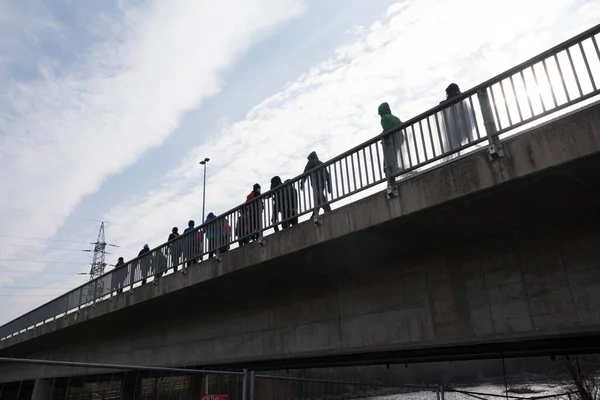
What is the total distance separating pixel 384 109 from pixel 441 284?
3166mm

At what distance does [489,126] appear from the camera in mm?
5449

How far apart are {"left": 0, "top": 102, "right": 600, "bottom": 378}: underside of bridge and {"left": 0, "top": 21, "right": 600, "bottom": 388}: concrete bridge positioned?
2cm

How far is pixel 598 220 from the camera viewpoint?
561 cm

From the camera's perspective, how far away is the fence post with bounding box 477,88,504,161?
204 inches

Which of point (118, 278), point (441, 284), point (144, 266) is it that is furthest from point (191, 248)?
point (441, 284)

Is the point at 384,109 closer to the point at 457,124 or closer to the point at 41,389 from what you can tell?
the point at 457,124

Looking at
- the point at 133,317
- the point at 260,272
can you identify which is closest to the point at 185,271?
the point at 260,272

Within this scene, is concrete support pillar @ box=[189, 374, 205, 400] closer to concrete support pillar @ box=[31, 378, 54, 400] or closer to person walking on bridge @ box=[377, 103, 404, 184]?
concrete support pillar @ box=[31, 378, 54, 400]

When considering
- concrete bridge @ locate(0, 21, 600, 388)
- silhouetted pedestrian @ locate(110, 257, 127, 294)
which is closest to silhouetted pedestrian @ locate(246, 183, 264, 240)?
concrete bridge @ locate(0, 21, 600, 388)

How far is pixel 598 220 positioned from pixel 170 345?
10837mm

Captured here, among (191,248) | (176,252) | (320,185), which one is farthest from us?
(176,252)

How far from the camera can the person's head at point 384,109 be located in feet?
25.6

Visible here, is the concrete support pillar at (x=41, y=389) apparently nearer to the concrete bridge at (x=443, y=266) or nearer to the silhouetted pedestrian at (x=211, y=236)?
the concrete bridge at (x=443, y=266)

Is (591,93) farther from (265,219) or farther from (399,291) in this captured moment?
(265,219)
